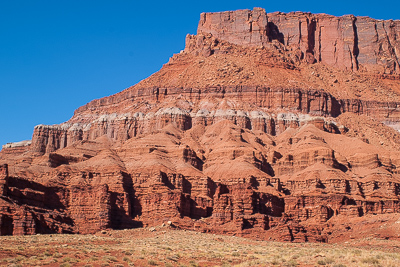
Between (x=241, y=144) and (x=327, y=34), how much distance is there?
75.3 metres

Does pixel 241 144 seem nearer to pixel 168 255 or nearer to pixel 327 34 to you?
pixel 327 34

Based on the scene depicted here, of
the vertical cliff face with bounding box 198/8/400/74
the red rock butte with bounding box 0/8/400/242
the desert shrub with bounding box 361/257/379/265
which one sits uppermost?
the vertical cliff face with bounding box 198/8/400/74

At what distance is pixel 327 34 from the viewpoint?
196 meters

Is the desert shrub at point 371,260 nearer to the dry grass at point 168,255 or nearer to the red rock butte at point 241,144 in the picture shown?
the dry grass at point 168,255

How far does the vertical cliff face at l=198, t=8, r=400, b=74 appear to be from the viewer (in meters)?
188

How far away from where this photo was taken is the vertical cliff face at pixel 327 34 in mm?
187500

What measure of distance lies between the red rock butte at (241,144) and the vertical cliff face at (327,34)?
35cm

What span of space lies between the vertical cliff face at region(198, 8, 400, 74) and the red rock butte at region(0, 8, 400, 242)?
354 mm

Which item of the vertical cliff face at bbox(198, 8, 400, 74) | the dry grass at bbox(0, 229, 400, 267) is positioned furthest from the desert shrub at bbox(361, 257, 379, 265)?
the vertical cliff face at bbox(198, 8, 400, 74)

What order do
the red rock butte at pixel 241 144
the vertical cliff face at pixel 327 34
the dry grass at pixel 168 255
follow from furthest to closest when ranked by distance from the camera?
the vertical cliff face at pixel 327 34
the red rock butte at pixel 241 144
the dry grass at pixel 168 255

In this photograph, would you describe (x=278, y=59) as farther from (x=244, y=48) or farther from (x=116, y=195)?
(x=116, y=195)

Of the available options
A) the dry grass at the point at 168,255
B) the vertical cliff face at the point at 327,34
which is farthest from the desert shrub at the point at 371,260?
the vertical cliff face at the point at 327,34

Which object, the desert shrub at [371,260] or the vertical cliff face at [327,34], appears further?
the vertical cliff face at [327,34]

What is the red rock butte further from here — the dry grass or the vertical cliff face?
the dry grass
